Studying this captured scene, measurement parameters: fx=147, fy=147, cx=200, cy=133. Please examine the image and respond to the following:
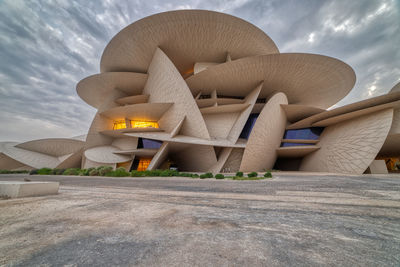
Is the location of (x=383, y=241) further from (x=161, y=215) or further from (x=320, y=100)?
(x=320, y=100)

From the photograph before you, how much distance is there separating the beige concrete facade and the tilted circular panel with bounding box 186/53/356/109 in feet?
0.37

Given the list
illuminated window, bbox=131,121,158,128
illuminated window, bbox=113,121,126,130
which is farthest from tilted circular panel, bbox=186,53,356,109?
illuminated window, bbox=113,121,126,130

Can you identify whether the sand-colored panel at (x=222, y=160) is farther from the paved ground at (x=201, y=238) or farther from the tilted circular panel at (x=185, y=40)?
Result: the tilted circular panel at (x=185, y=40)

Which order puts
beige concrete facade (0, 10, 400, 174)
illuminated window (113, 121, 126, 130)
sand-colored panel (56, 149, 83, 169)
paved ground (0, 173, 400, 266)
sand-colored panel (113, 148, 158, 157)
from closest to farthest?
paved ground (0, 173, 400, 266) < beige concrete facade (0, 10, 400, 174) < sand-colored panel (113, 148, 158, 157) < sand-colored panel (56, 149, 83, 169) < illuminated window (113, 121, 126, 130)

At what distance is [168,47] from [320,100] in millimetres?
24124

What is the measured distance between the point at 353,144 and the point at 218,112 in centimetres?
1336

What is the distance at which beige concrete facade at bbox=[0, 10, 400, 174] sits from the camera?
14312 mm

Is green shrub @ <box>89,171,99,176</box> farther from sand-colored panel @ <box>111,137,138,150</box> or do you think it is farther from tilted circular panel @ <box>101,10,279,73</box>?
tilted circular panel @ <box>101,10,279,73</box>

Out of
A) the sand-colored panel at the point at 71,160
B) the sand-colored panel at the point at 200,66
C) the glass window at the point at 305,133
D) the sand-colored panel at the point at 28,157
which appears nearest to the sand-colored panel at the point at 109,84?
the sand-colored panel at the point at 200,66

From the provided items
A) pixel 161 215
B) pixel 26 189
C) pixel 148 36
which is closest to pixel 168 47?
pixel 148 36

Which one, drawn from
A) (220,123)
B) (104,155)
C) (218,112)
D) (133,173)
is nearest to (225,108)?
(218,112)

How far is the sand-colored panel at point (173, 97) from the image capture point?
15.4 metres

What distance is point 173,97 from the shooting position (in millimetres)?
16859

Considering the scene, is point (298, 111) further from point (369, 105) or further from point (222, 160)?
point (222, 160)
